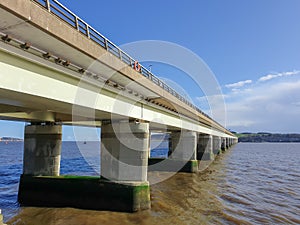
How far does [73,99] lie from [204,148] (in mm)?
34502

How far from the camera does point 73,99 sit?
10.0 m

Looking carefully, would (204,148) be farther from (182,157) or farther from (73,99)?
(73,99)

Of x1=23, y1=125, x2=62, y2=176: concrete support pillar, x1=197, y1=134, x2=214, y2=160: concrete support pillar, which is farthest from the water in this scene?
x1=197, y1=134, x2=214, y2=160: concrete support pillar

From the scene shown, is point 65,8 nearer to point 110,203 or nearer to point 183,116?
point 110,203

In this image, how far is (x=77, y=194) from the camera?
14.3m

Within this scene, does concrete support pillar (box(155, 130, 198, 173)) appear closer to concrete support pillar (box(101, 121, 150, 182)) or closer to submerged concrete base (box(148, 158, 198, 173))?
submerged concrete base (box(148, 158, 198, 173))

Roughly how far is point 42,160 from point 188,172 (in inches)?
667

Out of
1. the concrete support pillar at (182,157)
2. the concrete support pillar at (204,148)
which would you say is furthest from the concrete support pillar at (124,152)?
the concrete support pillar at (204,148)

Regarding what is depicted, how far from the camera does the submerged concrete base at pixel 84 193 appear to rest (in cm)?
1327

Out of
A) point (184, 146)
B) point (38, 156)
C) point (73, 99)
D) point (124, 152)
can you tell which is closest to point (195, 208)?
point (124, 152)

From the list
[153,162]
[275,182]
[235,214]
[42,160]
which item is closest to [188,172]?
[153,162]

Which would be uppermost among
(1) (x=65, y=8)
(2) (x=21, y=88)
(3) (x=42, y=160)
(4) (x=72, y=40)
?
(1) (x=65, y=8)

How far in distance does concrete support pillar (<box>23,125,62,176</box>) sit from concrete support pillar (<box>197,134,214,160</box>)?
2800 centimetres

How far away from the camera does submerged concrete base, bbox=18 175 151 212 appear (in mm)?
13266
